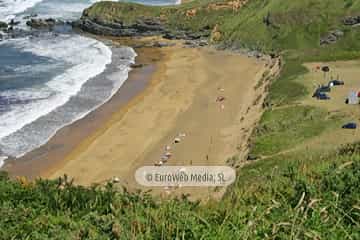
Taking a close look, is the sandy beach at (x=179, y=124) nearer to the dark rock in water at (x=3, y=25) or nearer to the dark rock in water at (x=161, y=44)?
the dark rock in water at (x=161, y=44)

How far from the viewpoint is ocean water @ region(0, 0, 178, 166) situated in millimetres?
35344

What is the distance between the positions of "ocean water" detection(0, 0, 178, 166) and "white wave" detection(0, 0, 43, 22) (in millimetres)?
2758

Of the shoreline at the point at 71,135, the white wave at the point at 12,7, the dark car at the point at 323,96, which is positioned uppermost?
the white wave at the point at 12,7

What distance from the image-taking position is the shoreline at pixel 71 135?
29875 millimetres

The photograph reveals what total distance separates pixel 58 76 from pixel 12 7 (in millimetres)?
38531

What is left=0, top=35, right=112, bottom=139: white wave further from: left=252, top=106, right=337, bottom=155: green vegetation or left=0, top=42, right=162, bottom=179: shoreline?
left=252, top=106, right=337, bottom=155: green vegetation

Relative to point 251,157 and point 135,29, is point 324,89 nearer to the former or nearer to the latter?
point 251,157

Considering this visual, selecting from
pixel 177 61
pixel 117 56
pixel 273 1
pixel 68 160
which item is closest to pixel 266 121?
pixel 68 160

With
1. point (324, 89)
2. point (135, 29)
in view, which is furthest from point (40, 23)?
point (324, 89)

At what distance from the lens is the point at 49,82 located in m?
45.9

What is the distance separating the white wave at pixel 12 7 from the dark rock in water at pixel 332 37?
39085mm

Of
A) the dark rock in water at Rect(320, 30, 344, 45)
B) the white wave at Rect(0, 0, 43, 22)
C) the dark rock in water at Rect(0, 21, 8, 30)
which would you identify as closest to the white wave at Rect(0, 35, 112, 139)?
the dark rock in water at Rect(0, 21, 8, 30)

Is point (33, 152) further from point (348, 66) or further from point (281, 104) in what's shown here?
point (348, 66)

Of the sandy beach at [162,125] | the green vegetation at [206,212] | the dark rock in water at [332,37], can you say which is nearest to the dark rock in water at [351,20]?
the dark rock in water at [332,37]
